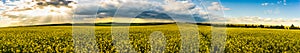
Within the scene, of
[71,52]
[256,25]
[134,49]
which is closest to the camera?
[71,52]

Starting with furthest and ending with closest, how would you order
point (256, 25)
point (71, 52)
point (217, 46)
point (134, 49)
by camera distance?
1. point (256, 25)
2. point (217, 46)
3. point (134, 49)
4. point (71, 52)

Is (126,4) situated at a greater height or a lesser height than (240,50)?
greater

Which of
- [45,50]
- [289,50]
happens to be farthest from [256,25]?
[45,50]

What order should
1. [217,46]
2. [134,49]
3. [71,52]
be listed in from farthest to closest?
1. [217,46]
2. [134,49]
3. [71,52]

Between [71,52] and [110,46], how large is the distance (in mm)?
2393

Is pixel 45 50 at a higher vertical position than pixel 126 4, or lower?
lower

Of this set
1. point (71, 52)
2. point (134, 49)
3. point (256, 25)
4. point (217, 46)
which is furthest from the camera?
point (256, 25)

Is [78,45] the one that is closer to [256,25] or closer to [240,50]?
[240,50]

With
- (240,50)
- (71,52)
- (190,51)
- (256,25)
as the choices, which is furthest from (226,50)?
(256,25)

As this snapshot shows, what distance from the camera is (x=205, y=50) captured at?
1947cm

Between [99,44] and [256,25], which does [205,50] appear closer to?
[99,44]

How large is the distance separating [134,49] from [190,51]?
1.89m

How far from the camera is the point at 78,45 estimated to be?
1934cm

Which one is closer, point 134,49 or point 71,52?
point 71,52
